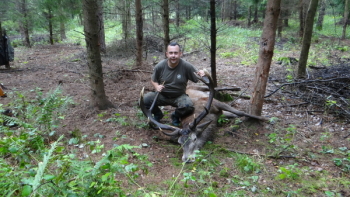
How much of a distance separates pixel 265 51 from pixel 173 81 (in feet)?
6.37

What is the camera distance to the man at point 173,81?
5145mm

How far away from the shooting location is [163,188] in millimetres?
3275

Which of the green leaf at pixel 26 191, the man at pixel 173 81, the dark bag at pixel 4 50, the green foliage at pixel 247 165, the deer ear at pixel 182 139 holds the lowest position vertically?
the green foliage at pixel 247 165

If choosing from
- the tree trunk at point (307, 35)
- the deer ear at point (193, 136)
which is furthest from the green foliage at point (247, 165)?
the tree trunk at point (307, 35)

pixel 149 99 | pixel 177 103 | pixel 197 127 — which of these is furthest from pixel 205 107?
pixel 149 99

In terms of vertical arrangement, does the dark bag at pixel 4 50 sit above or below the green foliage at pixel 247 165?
above

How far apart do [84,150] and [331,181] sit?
384 cm

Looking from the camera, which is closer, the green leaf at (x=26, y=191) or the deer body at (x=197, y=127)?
the green leaf at (x=26, y=191)

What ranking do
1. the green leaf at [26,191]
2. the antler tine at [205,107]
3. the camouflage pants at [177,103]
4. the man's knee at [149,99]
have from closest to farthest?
the green leaf at [26,191] → the antler tine at [205,107] → the camouflage pants at [177,103] → the man's knee at [149,99]

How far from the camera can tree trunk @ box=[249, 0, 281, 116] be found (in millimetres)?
4488

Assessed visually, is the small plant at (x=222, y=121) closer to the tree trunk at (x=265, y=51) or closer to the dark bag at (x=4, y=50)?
the tree trunk at (x=265, y=51)

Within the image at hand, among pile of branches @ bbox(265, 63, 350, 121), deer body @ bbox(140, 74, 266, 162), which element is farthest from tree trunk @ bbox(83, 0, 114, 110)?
pile of branches @ bbox(265, 63, 350, 121)

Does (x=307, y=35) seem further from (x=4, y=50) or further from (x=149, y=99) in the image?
(x=4, y=50)

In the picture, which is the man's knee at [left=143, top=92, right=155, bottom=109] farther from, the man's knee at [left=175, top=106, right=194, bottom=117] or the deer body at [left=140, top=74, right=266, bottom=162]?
the man's knee at [left=175, top=106, right=194, bottom=117]
